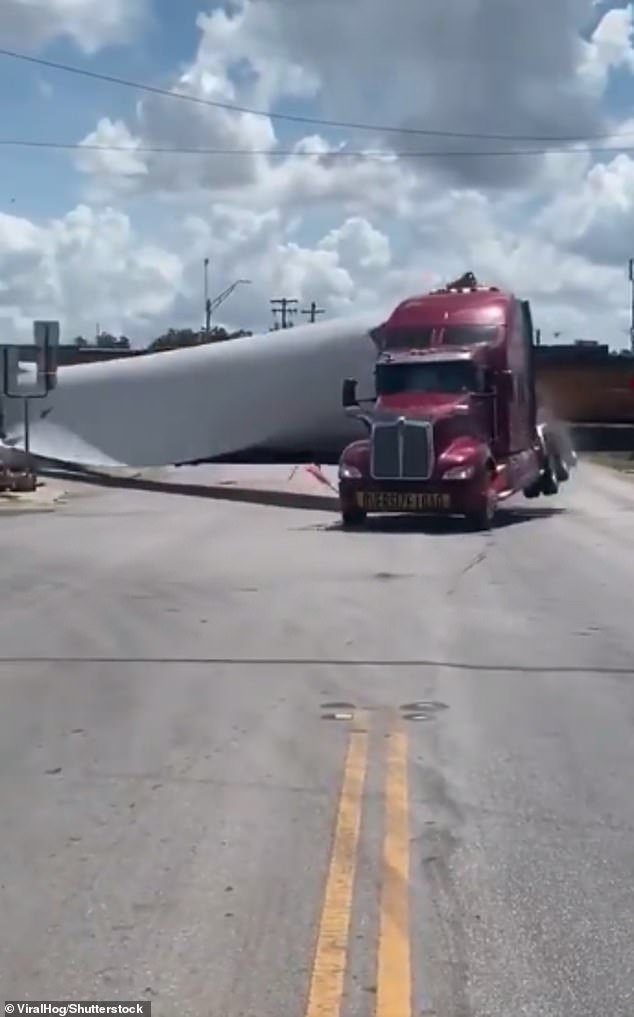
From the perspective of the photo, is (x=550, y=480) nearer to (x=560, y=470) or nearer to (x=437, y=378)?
(x=560, y=470)

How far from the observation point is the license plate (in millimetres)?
28219

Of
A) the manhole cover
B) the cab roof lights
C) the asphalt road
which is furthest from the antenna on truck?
the manhole cover

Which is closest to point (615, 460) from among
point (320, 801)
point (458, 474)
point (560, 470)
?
point (560, 470)

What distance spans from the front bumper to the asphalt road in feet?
31.3

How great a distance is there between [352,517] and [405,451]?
1705mm

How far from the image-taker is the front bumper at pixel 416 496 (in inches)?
1107

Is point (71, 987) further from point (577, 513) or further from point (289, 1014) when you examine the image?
point (577, 513)

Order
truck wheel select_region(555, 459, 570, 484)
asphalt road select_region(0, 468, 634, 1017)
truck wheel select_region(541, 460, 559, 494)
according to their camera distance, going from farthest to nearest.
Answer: truck wheel select_region(555, 459, 570, 484)
truck wheel select_region(541, 460, 559, 494)
asphalt road select_region(0, 468, 634, 1017)

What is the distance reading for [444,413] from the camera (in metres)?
28.8

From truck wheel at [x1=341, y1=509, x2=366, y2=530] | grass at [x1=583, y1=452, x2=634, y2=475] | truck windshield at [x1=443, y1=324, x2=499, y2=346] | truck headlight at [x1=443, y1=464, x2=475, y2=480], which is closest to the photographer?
truck headlight at [x1=443, y1=464, x2=475, y2=480]

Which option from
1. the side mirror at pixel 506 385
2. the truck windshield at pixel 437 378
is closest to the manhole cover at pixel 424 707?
the truck windshield at pixel 437 378

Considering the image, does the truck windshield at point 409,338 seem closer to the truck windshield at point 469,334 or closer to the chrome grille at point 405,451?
the truck windshield at point 469,334

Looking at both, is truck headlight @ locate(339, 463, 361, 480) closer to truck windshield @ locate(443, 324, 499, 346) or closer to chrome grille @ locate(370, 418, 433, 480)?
chrome grille @ locate(370, 418, 433, 480)

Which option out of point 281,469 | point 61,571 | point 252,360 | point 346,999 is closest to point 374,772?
point 346,999
